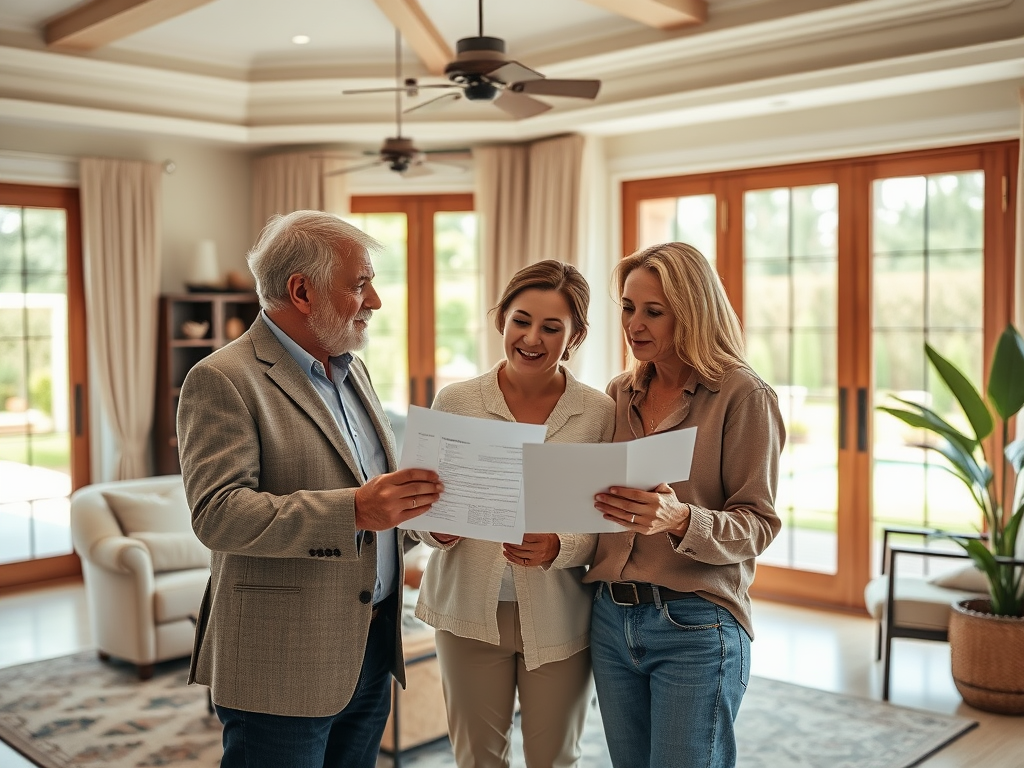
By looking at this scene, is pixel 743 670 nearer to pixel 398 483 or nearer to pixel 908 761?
pixel 398 483

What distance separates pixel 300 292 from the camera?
6.36 feet

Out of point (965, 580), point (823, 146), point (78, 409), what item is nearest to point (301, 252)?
point (965, 580)

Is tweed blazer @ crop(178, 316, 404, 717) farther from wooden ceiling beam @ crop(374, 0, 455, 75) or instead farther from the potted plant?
wooden ceiling beam @ crop(374, 0, 455, 75)

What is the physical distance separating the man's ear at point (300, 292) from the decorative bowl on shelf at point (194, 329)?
4986mm

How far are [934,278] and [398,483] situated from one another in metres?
4.36

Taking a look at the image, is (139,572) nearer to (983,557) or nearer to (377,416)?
(377,416)

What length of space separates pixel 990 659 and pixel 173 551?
3649mm

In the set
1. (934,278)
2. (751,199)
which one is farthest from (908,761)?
(751,199)

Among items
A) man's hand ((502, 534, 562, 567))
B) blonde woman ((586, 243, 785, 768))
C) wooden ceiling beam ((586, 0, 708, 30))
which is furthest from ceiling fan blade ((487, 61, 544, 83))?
man's hand ((502, 534, 562, 567))

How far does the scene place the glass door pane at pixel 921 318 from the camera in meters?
5.21

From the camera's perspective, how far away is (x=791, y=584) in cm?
591

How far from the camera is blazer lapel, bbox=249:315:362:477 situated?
1.89 m

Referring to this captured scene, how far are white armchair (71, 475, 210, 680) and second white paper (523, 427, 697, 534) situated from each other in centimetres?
327

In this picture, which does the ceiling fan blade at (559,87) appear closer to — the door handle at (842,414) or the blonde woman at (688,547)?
the blonde woman at (688,547)
